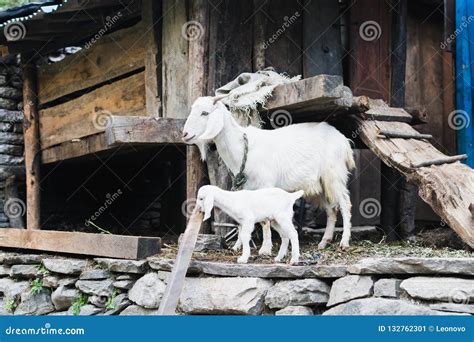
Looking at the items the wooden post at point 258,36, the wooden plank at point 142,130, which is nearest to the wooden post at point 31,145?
the wooden plank at point 142,130

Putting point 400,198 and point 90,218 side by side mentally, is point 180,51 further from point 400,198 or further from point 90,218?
point 90,218

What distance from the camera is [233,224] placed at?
6.89m

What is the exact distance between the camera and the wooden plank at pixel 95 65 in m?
8.42

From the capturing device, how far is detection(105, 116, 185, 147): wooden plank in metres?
6.68

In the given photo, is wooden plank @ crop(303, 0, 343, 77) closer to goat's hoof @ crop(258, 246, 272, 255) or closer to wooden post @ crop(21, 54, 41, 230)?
goat's hoof @ crop(258, 246, 272, 255)

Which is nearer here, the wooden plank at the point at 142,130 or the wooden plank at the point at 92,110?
the wooden plank at the point at 142,130

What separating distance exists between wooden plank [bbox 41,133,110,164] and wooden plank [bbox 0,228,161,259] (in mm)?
1155

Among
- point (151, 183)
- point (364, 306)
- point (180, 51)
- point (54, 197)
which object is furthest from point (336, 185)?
point (54, 197)

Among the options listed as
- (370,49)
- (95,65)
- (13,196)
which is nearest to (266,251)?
(370,49)

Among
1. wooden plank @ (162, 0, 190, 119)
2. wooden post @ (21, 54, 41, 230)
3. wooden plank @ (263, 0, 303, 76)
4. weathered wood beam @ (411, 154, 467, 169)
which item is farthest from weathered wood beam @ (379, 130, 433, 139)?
wooden post @ (21, 54, 41, 230)

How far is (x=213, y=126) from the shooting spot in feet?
20.1

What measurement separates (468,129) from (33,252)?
4.82 meters

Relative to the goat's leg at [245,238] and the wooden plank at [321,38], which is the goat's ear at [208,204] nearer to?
the goat's leg at [245,238]

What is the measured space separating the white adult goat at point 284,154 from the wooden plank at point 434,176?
332mm
